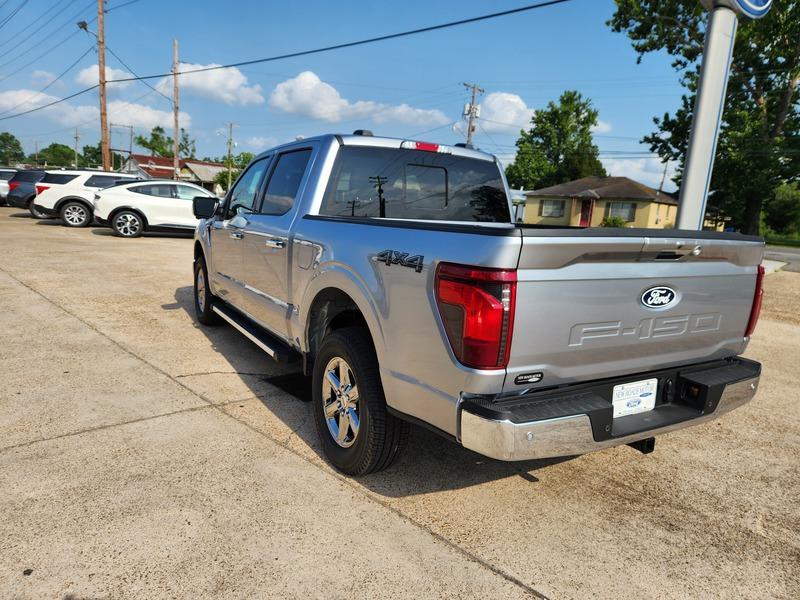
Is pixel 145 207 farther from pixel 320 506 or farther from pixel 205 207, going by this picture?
pixel 320 506

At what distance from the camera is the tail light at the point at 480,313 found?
2109 millimetres

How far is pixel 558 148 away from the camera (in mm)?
61562

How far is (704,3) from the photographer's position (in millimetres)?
5734

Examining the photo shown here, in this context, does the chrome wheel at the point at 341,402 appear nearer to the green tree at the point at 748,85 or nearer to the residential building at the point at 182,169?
the green tree at the point at 748,85

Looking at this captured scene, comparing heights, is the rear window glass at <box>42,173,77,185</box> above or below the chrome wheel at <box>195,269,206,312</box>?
above

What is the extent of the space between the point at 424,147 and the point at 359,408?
2.05 m

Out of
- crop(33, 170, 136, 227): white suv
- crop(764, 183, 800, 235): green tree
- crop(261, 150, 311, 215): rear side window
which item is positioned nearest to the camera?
crop(261, 150, 311, 215): rear side window

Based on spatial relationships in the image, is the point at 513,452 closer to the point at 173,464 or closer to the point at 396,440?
the point at 396,440

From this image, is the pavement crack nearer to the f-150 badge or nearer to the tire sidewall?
the tire sidewall

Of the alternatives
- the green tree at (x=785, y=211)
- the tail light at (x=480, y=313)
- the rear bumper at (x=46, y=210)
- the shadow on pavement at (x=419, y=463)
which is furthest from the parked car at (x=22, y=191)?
the green tree at (x=785, y=211)

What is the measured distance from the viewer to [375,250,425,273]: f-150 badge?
2.39 m

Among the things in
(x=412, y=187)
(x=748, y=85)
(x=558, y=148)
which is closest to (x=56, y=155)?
(x=558, y=148)

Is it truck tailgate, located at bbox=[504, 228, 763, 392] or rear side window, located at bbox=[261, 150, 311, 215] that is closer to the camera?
truck tailgate, located at bbox=[504, 228, 763, 392]

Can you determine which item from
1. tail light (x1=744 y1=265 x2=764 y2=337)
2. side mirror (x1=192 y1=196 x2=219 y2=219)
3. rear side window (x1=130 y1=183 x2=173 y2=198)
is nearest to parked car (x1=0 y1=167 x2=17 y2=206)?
rear side window (x1=130 y1=183 x2=173 y2=198)
